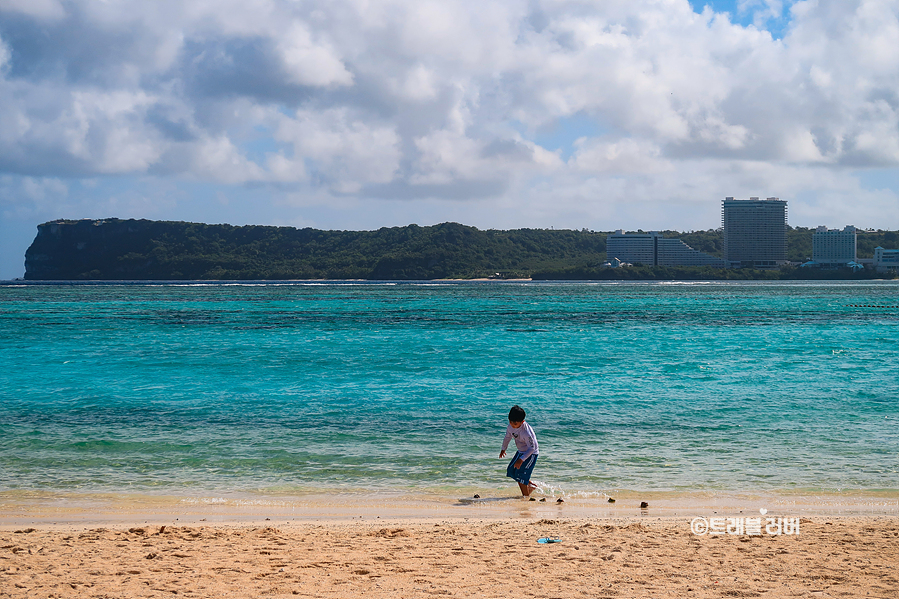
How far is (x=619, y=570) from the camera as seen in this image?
641 centimetres

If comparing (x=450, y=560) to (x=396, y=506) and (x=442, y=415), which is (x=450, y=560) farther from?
(x=442, y=415)

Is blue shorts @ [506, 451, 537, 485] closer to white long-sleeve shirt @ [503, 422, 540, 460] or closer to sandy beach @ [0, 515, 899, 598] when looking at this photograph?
white long-sleeve shirt @ [503, 422, 540, 460]

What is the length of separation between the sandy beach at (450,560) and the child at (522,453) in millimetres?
1452

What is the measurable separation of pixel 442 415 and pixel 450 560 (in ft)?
Result: 31.0

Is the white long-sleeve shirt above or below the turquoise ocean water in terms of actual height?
above

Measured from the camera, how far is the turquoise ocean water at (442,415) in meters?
10.7

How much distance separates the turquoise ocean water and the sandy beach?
217 centimetres

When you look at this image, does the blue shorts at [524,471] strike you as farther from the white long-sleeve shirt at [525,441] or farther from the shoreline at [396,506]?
the shoreline at [396,506]

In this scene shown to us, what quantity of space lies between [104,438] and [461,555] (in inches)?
385

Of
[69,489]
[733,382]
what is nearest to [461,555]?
[69,489]

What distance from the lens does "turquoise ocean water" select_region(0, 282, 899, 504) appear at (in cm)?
1072

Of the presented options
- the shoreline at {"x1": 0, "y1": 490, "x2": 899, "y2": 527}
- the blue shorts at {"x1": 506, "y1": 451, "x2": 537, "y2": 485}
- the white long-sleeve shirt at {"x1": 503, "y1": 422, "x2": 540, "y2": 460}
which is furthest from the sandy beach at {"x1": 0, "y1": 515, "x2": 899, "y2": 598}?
the white long-sleeve shirt at {"x1": 503, "y1": 422, "x2": 540, "y2": 460}

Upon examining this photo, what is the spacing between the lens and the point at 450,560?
6738 millimetres

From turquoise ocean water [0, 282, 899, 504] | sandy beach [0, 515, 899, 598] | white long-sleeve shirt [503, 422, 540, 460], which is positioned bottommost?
turquoise ocean water [0, 282, 899, 504]
